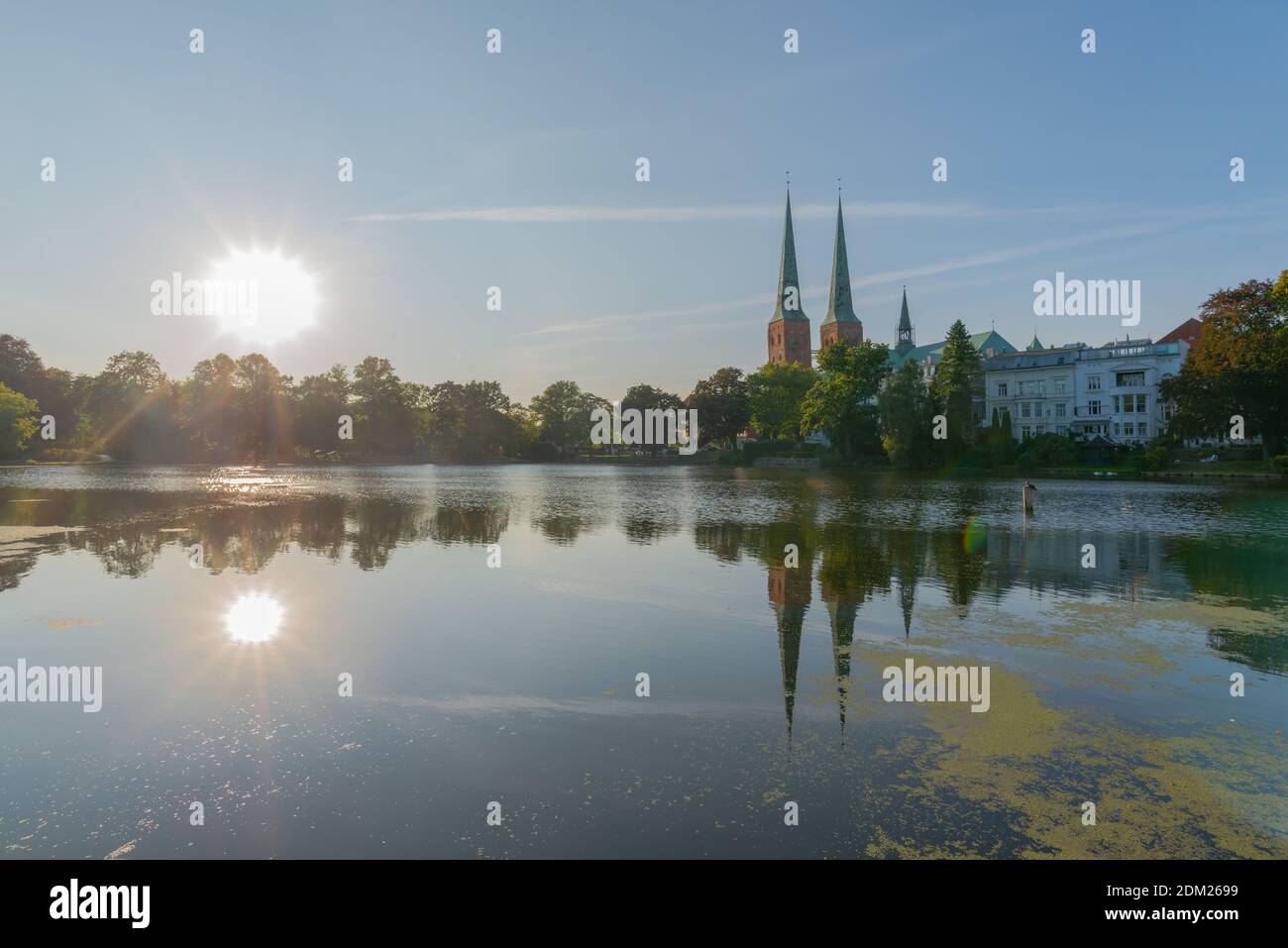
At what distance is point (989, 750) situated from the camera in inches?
359

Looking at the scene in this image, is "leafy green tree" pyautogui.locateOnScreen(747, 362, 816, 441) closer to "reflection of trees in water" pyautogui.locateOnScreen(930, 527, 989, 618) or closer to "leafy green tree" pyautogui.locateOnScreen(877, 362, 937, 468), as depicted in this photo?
"leafy green tree" pyautogui.locateOnScreen(877, 362, 937, 468)

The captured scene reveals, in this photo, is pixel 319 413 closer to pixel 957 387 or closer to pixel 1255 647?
pixel 957 387

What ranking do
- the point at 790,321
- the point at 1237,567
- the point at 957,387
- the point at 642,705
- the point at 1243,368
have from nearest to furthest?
the point at 642,705, the point at 1237,567, the point at 1243,368, the point at 957,387, the point at 790,321

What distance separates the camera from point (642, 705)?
419 inches

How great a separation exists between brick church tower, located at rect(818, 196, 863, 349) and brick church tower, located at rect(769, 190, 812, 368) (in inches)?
259

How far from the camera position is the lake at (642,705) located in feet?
23.9

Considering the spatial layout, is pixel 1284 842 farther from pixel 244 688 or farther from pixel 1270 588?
pixel 1270 588

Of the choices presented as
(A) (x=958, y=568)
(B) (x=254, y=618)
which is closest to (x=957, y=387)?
(A) (x=958, y=568)

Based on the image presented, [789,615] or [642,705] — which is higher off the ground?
[789,615]

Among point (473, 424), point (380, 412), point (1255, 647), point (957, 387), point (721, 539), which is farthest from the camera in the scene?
point (473, 424)

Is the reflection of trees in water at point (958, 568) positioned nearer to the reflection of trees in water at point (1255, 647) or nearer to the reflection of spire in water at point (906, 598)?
the reflection of spire in water at point (906, 598)

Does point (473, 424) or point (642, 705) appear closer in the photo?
point (642, 705)

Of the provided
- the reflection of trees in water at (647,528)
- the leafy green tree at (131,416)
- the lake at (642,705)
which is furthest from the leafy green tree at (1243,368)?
the leafy green tree at (131,416)

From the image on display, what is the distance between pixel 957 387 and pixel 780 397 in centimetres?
4196
